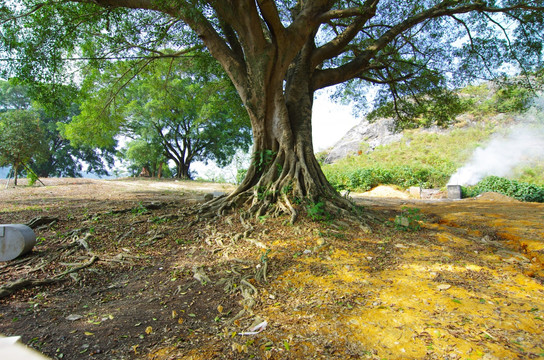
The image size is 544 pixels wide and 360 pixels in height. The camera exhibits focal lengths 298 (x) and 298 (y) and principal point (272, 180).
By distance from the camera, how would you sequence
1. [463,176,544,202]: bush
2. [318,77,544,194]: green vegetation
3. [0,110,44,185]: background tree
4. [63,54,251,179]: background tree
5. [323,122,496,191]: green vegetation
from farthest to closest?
[323,122,496,191]: green vegetation, [463,176,544,202]: bush, [0,110,44,185]: background tree, [318,77,544,194]: green vegetation, [63,54,251,179]: background tree

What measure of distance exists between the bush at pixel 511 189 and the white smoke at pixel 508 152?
74.8 inches

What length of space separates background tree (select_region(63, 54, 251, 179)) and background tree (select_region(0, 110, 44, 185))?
1.73 meters

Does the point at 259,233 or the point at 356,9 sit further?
the point at 356,9

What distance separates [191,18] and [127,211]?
3625 millimetres

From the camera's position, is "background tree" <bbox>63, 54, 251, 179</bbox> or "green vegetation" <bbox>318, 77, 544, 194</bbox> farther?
"green vegetation" <bbox>318, 77, 544, 194</bbox>

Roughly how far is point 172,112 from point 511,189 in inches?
709

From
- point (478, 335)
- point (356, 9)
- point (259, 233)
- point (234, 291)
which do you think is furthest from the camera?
point (356, 9)

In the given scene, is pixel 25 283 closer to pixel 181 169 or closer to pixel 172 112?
pixel 172 112

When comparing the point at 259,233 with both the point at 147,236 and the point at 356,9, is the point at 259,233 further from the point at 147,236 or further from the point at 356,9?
the point at 356,9

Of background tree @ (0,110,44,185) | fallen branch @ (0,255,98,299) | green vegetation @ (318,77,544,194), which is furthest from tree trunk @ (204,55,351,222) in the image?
background tree @ (0,110,44,185)

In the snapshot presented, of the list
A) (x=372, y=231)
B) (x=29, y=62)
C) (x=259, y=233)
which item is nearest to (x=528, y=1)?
(x=372, y=231)

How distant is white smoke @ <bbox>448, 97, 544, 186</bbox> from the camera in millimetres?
17297

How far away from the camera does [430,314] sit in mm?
2203

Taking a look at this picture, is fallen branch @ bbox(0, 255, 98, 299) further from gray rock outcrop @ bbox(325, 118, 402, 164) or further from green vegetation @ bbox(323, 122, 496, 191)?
gray rock outcrop @ bbox(325, 118, 402, 164)
